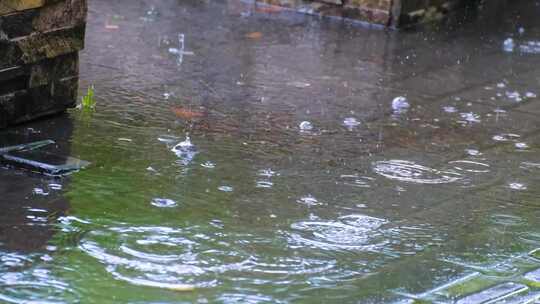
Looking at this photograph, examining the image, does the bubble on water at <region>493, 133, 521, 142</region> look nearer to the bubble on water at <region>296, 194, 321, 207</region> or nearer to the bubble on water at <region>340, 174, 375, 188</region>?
the bubble on water at <region>340, 174, 375, 188</region>

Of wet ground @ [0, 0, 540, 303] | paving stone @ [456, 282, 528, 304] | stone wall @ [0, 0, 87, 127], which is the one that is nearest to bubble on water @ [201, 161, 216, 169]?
wet ground @ [0, 0, 540, 303]

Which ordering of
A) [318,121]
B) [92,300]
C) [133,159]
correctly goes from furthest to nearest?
[318,121] < [133,159] < [92,300]

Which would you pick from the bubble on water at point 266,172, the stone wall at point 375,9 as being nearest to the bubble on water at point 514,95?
the stone wall at point 375,9

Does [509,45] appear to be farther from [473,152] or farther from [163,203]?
[163,203]

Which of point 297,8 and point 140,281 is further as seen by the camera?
point 297,8

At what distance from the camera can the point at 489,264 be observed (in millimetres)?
3604

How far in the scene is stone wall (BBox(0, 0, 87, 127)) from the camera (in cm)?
444

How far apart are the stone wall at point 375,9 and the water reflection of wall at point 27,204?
3.80 m

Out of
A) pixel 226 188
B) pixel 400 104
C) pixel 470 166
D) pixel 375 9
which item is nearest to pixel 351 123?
pixel 400 104

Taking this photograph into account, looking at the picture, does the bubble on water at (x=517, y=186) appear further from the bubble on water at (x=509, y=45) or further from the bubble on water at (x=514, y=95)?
the bubble on water at (x=509, y=45)

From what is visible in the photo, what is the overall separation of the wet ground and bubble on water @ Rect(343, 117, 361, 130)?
0.11ft

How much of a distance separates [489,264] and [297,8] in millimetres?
4778

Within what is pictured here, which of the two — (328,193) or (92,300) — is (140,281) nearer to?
(92,300)

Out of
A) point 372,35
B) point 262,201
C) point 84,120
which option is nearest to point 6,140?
point 84,120
